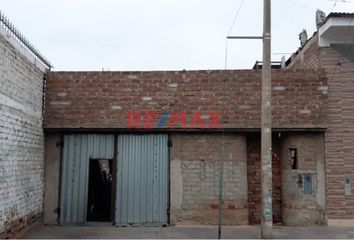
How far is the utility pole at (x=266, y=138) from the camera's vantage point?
9820mm

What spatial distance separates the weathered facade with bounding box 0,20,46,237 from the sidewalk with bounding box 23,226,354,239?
2.71 ft

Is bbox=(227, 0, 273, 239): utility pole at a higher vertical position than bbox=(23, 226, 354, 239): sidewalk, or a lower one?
higher

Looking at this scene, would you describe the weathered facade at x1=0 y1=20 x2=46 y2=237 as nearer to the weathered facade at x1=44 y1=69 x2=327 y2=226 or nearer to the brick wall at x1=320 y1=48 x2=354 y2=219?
the weathered facade at x1=44 y1=69 x2=327 y2=226

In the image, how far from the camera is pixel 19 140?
1006cm

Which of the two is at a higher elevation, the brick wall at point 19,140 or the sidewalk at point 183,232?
the brick wall at point 19,140

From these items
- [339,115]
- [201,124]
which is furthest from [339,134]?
[201,124]

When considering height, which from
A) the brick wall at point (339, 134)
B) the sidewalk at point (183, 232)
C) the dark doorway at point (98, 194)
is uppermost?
the brick wall at point (339, 134)

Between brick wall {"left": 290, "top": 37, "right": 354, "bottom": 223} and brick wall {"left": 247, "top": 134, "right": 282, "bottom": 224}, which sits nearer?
brick wall {"left": 290, "top": 37, "right": 354, "bottom": 223}

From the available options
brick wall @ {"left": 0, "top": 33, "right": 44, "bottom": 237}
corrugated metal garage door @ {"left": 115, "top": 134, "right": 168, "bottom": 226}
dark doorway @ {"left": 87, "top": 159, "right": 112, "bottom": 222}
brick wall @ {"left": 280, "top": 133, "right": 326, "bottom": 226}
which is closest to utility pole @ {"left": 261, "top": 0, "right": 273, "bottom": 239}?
brick wall @ {"left": 280, "top": 133, "right": 326, "bottom": 226}

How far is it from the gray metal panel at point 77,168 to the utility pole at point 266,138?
4.34 metres

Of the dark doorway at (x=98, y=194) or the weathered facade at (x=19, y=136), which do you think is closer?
the weathered facade at (x=19, y=136)

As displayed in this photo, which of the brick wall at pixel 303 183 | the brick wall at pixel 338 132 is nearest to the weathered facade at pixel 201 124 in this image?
the brick wall at pixel 303 183

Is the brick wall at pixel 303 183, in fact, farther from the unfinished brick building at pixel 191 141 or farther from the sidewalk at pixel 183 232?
the sidewalk at pixel 183 232

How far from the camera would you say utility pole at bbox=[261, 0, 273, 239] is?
9.82 metres
